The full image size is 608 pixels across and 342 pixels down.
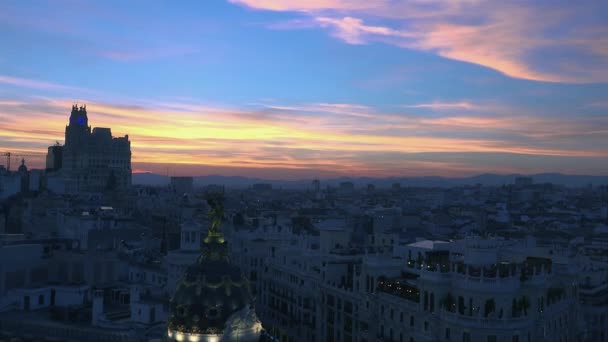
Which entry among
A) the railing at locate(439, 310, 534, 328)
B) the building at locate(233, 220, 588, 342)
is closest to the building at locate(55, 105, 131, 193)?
the building at locate(233, 220, 588, 342)

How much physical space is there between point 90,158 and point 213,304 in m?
176

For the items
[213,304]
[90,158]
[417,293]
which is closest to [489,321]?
[417,293]

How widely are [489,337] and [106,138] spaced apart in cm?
17591

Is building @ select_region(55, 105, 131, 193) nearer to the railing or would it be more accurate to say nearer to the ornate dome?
the railing

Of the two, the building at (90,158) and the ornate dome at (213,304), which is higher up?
the building at (90,158)

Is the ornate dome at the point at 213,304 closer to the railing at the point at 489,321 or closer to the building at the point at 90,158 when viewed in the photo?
the railing at the point at 489,321

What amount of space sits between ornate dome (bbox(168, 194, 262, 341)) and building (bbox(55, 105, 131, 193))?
160817 mm

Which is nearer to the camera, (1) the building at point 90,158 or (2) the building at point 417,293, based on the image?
(2) the building at point 417,293

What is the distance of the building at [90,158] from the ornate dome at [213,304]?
160817 millimetres

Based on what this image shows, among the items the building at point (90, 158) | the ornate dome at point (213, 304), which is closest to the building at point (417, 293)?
the ornate dome at point (213, 304)

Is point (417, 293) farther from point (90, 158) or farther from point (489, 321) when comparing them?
point (90, 158)

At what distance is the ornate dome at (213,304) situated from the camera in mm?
25391

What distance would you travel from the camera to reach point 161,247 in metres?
87.0

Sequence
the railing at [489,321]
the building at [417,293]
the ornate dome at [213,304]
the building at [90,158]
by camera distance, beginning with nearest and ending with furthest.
→ the ornate dome at [213,304]
the railing at [489,321]
the building at [417,293]
the building at [90,158]
